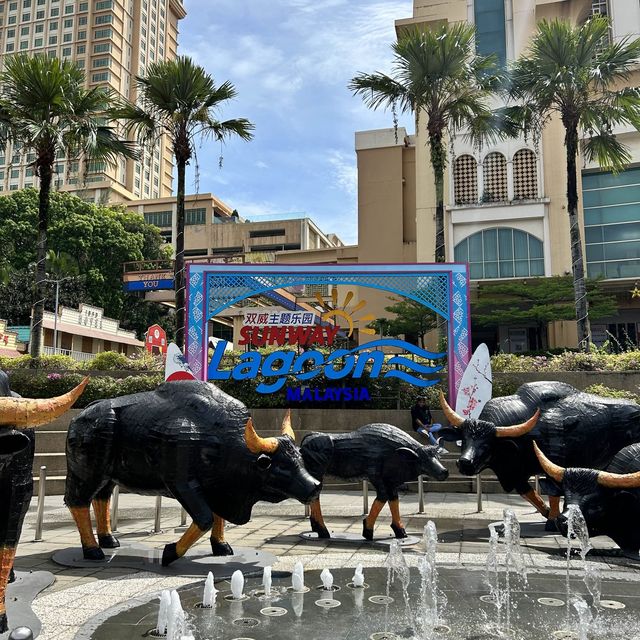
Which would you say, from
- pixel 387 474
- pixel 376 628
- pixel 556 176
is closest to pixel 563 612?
pixel 376 628

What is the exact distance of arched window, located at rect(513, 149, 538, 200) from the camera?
96.6ft

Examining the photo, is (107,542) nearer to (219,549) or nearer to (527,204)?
(219,549)

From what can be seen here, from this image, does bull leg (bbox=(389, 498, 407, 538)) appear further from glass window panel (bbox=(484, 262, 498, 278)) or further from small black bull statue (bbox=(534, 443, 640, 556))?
glass window panel (bbox=(484, 262, 498, 278))

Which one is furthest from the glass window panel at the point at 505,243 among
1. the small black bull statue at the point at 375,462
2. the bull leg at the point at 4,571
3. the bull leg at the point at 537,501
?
the bull leg at the point at 4,571

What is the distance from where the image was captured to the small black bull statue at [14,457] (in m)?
3.74

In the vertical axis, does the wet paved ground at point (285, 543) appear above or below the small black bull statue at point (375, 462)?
below

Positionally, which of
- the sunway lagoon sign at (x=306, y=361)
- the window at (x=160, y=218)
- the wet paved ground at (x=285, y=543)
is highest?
the window at (x=160, y=218)

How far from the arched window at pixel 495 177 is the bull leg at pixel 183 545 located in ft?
86.8

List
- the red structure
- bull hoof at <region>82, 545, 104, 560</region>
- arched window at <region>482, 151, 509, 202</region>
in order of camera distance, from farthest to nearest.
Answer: arched window at <region>482, 151, 509, 202</region>
the red structure
bull hoof at <region>82, 545, 104, 560</region>

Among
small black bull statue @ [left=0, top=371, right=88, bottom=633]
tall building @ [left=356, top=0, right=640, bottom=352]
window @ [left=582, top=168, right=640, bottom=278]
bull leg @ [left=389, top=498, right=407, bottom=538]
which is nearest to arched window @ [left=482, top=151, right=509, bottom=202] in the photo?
tall building @ [left=356, top=0, right=640, bottom=352]

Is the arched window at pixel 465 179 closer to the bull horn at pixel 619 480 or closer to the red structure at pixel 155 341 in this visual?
the red structure at pixel 155 341

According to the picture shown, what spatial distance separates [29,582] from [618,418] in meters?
7.17

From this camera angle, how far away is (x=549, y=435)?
8.16 m

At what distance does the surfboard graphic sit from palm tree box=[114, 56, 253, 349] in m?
7.77
